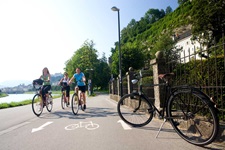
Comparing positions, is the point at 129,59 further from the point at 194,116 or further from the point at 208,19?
the point at 194,116

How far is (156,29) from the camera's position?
12519cm

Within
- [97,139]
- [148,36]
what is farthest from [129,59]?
[148,36]

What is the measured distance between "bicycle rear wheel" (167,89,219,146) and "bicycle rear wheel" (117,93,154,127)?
91 centimetres

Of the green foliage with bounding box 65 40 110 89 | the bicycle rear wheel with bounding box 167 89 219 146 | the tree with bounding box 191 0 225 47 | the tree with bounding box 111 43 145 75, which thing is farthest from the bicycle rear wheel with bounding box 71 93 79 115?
the tree with bounding box 111 43 145 75

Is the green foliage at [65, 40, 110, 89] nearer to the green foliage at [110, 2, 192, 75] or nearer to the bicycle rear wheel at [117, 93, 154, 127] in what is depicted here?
the green foliage at [110, 2, 192, 75]

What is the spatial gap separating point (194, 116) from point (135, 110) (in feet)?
5.65

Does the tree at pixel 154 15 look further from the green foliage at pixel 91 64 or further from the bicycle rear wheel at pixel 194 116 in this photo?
the bicycle rear wheel at pixel 194 116

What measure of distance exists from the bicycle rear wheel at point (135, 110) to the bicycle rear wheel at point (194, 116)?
0.91 meters

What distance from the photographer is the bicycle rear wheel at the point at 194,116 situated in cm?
349

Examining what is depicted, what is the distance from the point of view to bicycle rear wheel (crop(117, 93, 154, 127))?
526cm

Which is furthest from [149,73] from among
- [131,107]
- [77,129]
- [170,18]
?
[170,18]

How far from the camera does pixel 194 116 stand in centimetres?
405

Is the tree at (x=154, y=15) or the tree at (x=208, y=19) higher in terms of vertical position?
the tree at (x=154, y=15)

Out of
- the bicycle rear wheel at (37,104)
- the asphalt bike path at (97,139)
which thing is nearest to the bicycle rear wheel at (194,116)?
the asphalt bike path at (97,139)
